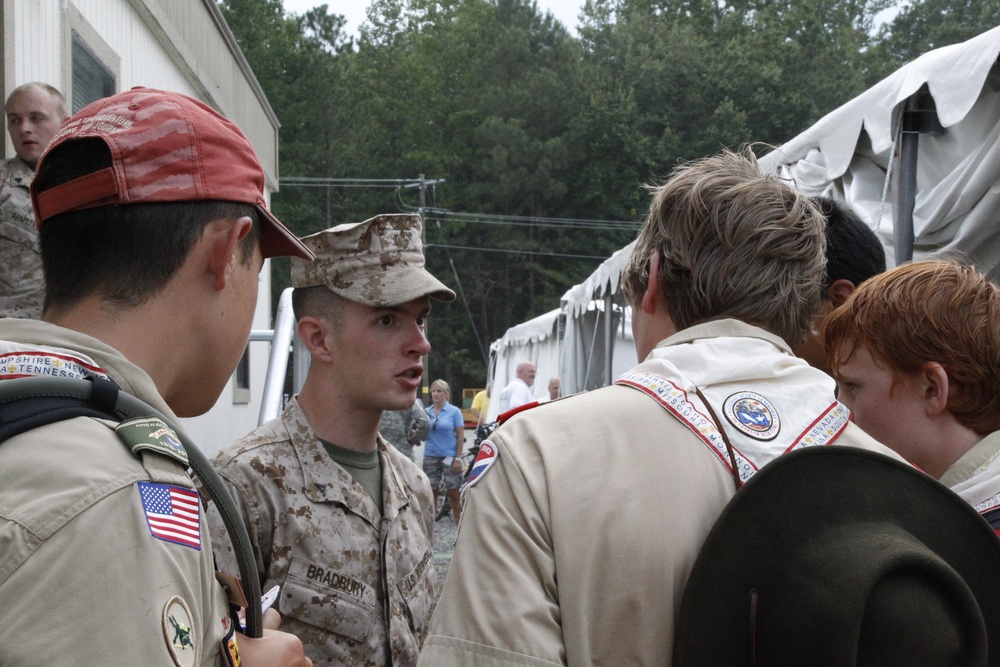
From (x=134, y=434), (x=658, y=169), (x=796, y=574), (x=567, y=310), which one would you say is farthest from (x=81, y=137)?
(x=658, y=169)

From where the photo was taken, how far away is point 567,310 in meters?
14.7

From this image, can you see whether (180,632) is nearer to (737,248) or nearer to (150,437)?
(150,437)

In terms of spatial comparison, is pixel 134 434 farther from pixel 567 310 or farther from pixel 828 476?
pixel 567 310

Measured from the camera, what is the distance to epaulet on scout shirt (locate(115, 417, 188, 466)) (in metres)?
1.18

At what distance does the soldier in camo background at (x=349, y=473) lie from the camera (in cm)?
258

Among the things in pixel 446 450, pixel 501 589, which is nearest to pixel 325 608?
pixel 501 589

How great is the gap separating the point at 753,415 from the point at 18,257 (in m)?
3.38

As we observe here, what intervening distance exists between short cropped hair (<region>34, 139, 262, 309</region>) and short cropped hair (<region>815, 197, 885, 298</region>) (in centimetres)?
207

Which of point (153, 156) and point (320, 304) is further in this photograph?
point (320, 304)

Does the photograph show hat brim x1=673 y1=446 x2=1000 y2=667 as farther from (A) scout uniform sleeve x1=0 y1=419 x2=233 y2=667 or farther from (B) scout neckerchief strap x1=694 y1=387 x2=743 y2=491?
(A) scout uniform sleeve x1=0 y1=419 x2=233 y2=667

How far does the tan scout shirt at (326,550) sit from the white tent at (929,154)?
2.04 m

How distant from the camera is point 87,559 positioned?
1062mm

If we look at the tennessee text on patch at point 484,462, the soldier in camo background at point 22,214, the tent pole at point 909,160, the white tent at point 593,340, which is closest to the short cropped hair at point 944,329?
the tennessee text on patch at point 484,462

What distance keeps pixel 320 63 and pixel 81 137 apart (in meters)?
52.9
